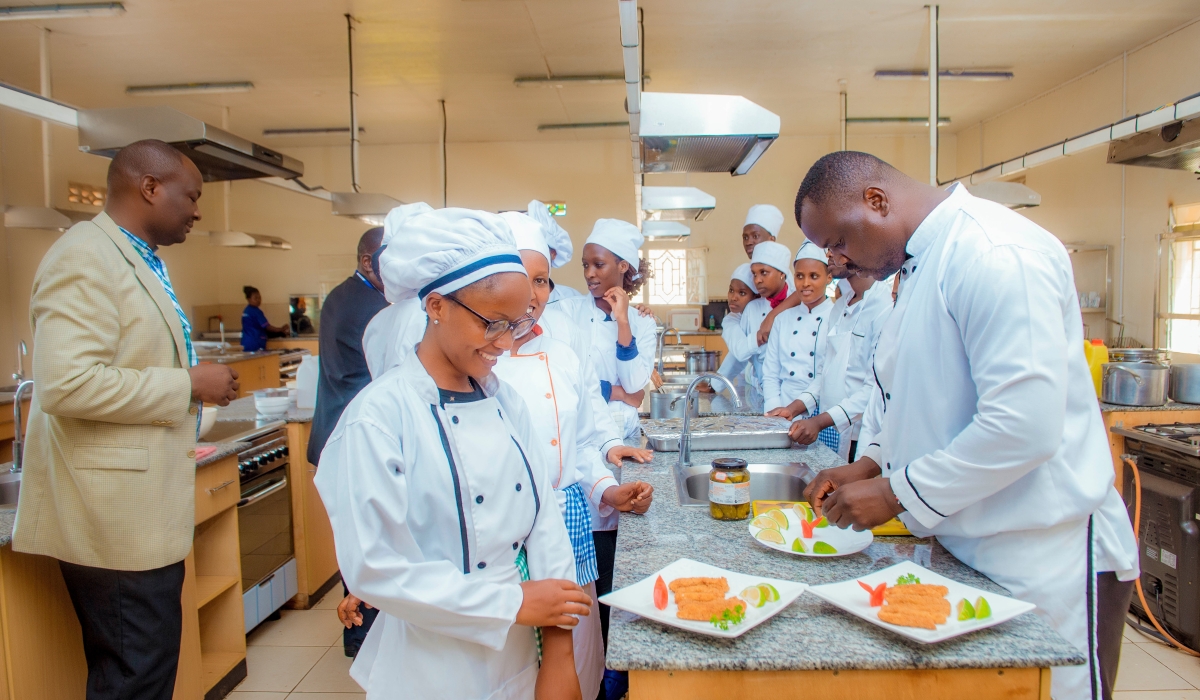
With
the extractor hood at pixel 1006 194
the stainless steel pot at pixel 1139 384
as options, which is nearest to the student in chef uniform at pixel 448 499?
the stainless steel pot at pixel 1139 384

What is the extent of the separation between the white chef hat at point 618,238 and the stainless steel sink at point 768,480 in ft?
4.24

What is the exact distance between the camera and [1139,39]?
5.81 metres

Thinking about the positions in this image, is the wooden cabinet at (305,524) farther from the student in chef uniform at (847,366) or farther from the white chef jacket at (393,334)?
the student in chef uniform at (847,366)

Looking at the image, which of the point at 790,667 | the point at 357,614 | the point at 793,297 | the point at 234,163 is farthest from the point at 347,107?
the point at 790,667

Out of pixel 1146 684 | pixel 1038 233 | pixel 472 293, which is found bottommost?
pixel 1146 684

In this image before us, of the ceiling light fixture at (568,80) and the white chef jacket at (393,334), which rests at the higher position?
the ceiling light fixture at (568,80)

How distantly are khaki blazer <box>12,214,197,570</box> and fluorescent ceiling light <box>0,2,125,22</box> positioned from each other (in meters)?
4.34

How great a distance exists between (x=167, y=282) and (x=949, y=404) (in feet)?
6.62

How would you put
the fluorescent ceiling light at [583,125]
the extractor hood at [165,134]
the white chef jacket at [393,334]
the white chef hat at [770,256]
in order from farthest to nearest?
the fluorescent ceiling light at [583,125] → the white chef hat at [770,256] → the extractor hood at [165,134] → the white chef jacket at [393,334]

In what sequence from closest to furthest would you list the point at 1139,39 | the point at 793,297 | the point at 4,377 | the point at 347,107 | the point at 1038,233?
the point at 1038,233, the point at 793,297, the point at 1139,39, the point at 4,377, the point at 347,107

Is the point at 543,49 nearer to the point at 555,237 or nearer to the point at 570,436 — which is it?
the point at 555,237

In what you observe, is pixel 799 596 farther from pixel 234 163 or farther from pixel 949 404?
pixel 234 163

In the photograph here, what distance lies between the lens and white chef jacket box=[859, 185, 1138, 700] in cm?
118

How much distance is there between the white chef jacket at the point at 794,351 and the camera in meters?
3.67
